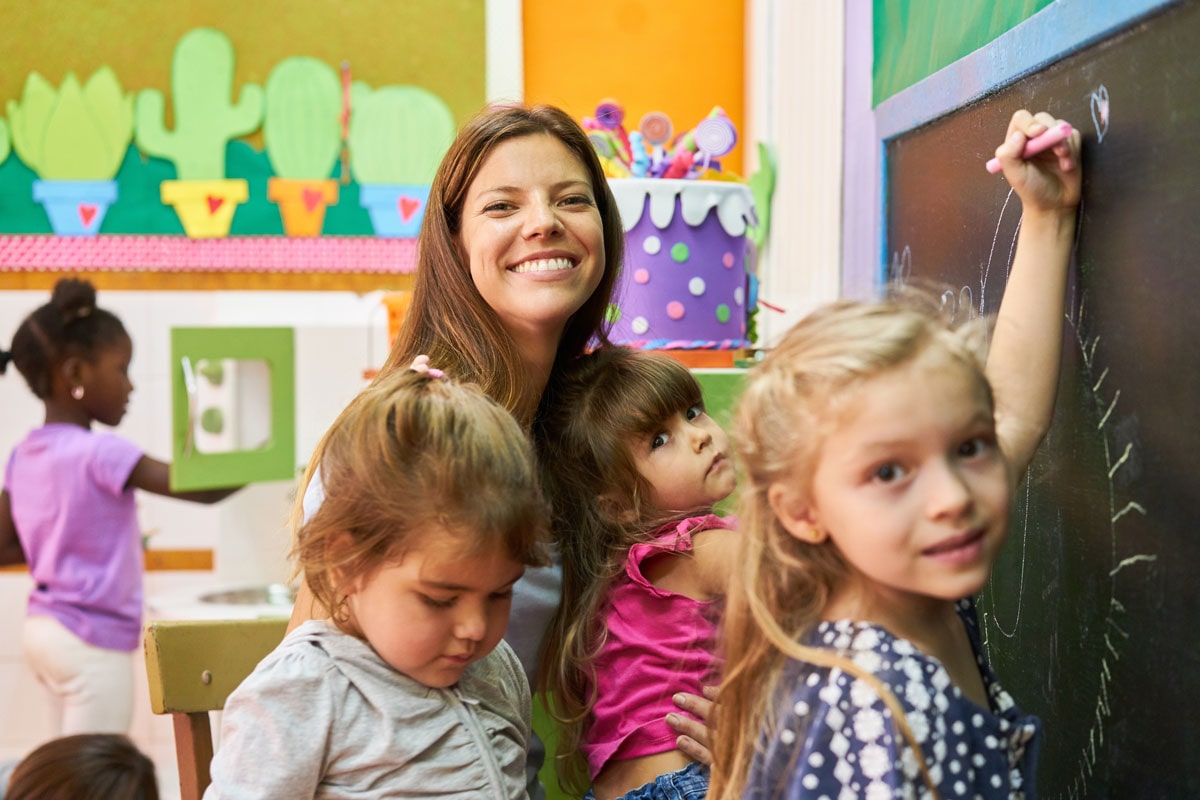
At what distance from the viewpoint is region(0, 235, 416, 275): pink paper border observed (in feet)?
11.4

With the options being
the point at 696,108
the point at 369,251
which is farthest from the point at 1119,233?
the point at 369,251

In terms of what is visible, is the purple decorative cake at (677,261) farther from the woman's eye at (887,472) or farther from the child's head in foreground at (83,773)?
the woman's eye at (887,472)

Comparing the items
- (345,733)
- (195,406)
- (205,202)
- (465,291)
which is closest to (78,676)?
(195,406)

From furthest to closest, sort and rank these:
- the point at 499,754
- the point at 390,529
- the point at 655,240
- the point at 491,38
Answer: the point at 491,38, the point at 655,240, the point at 499,754, the point at 390,529

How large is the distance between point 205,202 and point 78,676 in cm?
132

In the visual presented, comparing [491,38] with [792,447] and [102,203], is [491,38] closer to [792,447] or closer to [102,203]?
[102,203]

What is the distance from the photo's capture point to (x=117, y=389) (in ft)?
9.84

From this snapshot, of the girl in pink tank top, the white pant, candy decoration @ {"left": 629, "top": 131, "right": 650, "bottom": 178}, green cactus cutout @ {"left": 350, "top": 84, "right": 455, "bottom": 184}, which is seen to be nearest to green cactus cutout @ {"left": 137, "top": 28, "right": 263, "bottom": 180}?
green cactus cutout @ {"left": 350, "top": 84, "right": 455, "bottom": 184}

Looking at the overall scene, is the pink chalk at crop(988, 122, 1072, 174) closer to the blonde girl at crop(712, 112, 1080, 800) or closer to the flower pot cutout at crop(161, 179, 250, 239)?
the blonde girl at crop(712, 112, 1080, 800)

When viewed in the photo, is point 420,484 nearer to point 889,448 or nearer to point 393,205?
point 889,448

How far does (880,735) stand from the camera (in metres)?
0.78

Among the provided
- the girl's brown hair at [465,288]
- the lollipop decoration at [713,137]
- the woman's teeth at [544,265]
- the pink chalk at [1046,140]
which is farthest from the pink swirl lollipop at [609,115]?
the pink chalk at [1046,140]

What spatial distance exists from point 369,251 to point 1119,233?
2731 millimetres

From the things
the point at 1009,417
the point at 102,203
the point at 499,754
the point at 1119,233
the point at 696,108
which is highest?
the point at 696,108
